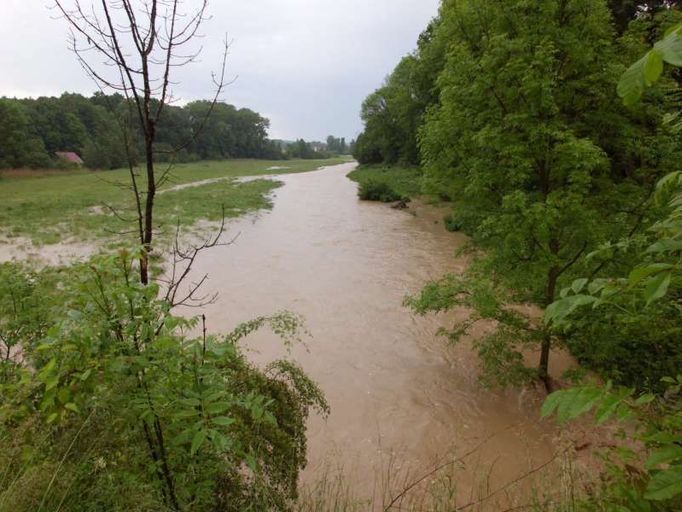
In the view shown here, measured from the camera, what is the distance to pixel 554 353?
23.7 feet

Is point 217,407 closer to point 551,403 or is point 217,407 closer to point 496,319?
point 551,403

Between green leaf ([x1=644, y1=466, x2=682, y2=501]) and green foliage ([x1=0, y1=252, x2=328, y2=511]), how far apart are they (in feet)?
5.00

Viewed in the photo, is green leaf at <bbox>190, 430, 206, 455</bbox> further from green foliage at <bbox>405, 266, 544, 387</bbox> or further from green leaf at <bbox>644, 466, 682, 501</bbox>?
green foliage at <bbox>405, 266, 544, 387</bbox>

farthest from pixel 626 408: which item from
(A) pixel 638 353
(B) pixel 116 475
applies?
(A) pixel 638 353

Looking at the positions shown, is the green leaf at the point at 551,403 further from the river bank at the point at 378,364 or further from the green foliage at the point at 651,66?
the river bank at the point at 378,364

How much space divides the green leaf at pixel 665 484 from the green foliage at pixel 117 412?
1524 millimetres

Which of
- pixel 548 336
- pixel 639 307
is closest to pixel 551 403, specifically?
pixel 639 307

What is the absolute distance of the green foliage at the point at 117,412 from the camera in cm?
182

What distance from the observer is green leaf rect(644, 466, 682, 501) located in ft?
3.73

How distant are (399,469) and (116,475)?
148 inches

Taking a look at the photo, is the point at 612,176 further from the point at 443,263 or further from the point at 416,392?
the point at 443,263

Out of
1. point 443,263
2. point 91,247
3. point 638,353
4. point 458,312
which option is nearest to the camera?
point 638,353

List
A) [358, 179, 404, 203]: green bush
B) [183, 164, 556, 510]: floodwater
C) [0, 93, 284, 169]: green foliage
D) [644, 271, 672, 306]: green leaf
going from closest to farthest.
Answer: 1. [644, 271, 672, 306]: green leaf
2. [183, 164, 556, 510]: floodwater
3. [0, 93, 284, 169]: green foliage
4. [358, 179, 404, 203]: green bush

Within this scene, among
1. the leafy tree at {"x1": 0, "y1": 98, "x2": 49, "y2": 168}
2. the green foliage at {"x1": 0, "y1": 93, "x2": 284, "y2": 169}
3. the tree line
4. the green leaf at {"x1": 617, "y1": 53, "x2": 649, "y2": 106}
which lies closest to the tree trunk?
the tree line
